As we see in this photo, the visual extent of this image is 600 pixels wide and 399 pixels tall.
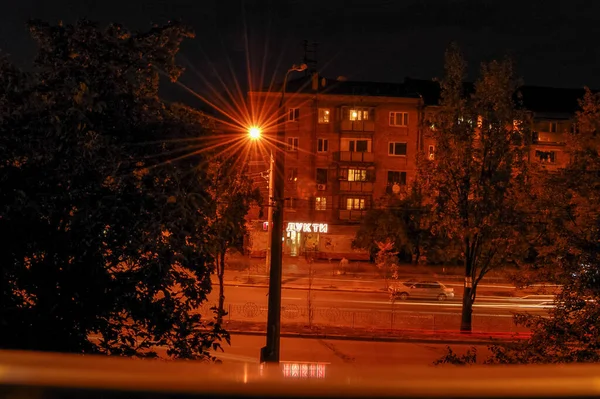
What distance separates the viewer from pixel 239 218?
44.7ft

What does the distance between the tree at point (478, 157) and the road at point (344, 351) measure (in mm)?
2848

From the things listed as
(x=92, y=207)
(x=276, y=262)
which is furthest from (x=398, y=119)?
(x=92, y=207)

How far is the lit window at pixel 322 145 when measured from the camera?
38.0 metres

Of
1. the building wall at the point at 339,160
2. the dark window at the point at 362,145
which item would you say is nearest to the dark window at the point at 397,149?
the building wall at the point at 339,160

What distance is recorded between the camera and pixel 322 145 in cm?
3809

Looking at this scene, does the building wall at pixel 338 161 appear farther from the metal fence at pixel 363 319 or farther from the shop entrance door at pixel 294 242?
the metal fence at pixel 363 319

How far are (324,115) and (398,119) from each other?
16.1ft

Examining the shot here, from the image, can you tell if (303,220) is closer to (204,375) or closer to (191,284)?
(191,284)

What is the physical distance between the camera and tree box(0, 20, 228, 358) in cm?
465

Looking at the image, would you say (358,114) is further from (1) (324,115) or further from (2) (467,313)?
(2) (467,313)

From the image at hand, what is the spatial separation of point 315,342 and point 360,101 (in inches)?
947

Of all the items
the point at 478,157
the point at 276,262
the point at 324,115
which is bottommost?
the point at 276,262

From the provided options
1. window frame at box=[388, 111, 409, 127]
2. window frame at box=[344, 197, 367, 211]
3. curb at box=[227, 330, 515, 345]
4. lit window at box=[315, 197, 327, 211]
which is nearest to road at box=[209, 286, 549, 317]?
curb at box=[227, 330, 515, 345]

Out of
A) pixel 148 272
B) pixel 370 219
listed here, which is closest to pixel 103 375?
pixel 148 272
